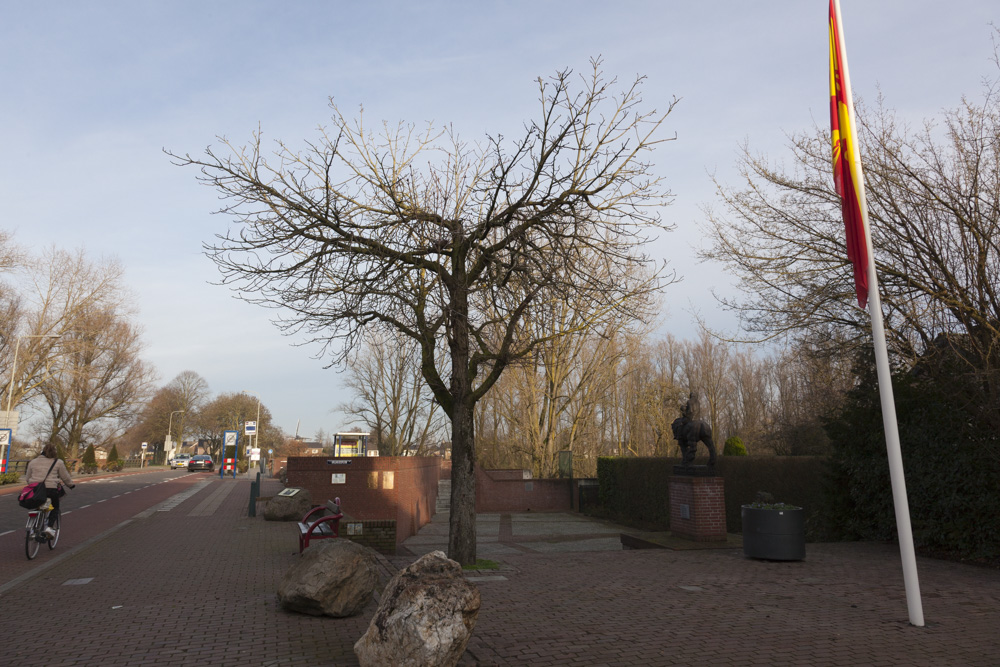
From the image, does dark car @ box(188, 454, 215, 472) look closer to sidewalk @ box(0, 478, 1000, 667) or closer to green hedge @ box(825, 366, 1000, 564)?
sidewalk @ box(0, 478, 1000, 667)

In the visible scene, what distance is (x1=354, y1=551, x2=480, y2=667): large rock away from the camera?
4656 mm

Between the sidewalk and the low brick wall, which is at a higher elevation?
the low brick wall

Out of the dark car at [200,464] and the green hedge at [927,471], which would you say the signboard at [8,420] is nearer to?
the dark car at [200,464]

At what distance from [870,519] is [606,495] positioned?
1326 centimetres

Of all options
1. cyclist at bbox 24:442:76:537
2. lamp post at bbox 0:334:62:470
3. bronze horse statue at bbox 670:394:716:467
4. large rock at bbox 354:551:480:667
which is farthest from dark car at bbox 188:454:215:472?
large rock at bbox 354:551:480:667

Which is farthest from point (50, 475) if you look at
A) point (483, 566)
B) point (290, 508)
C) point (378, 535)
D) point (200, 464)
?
point (200, 464)

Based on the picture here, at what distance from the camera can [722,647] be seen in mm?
5465

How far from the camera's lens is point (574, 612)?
22.1 feet

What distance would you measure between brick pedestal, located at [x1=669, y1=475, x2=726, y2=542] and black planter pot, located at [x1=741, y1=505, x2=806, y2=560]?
1.93 meters

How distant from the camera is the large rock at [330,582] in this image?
251 inches

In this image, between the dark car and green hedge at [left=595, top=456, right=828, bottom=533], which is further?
the dark car

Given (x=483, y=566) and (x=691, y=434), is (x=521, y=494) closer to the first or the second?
(x=691, y=434)

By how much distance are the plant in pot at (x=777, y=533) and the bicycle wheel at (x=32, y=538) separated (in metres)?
11.2

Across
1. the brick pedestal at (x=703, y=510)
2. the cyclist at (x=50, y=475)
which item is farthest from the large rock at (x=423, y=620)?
the brick pedestal at (x=703, y=510)
